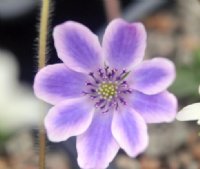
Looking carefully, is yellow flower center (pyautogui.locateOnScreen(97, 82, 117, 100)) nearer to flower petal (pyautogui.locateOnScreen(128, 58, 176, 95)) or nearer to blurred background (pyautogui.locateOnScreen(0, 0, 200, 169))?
flower petal (pyautogui.locateOnScreen(128, 58, 176, 95))

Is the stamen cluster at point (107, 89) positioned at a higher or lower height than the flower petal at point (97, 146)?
higher

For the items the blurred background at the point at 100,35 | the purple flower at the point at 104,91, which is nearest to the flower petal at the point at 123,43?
the purple flower at the point at 104,91

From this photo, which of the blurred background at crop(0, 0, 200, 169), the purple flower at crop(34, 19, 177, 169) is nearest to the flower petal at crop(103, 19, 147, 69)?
the purple flower at crop(34, 19, 177, 169)

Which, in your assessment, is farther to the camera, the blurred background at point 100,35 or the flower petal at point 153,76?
the blurred background at point 100,35

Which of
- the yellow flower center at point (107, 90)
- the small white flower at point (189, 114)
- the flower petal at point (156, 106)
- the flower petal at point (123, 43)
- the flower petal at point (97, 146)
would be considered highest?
the flower petal at point (123, 43)

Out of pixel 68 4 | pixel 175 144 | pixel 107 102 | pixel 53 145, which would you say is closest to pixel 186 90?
pixel 175 144

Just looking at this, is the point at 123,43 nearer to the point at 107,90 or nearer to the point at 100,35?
the point at 107,90

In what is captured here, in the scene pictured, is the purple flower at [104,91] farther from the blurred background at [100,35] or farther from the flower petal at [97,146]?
the blurred background at [100,35]
